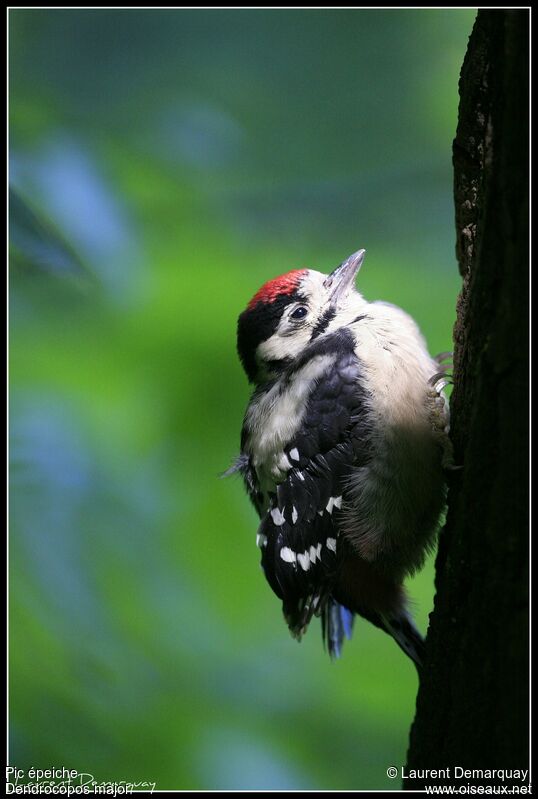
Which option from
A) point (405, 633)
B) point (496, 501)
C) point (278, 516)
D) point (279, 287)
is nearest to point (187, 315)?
point (279, 287)

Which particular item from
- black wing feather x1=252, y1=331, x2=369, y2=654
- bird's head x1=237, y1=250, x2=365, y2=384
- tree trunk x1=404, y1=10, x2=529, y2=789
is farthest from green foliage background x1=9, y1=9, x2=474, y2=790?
tree trunk x1=404, y1=10, x2=529, y2=789

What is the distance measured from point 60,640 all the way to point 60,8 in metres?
2.35

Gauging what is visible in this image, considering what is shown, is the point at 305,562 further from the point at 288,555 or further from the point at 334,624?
the point at 334,624

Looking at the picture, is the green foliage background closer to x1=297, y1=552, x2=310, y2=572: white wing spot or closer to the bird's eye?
the bird's eye

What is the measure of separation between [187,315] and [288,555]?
1402 millimetres

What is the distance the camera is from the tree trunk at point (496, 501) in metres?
0.89

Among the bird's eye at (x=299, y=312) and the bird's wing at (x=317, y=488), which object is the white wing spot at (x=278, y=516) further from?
the bird's eye at (x=299, y=312)

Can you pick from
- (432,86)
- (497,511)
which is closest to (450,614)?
(497,511)

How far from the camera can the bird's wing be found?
163 centimetres

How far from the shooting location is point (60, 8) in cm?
262

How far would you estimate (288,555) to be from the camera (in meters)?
1.71

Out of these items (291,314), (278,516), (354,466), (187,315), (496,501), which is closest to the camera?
(496,501)

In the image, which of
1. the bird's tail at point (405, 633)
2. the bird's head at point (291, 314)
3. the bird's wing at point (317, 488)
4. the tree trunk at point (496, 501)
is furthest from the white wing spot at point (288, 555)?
the tree trunk at point (496, 501)

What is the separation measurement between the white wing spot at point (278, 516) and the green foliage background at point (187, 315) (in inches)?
38.3
